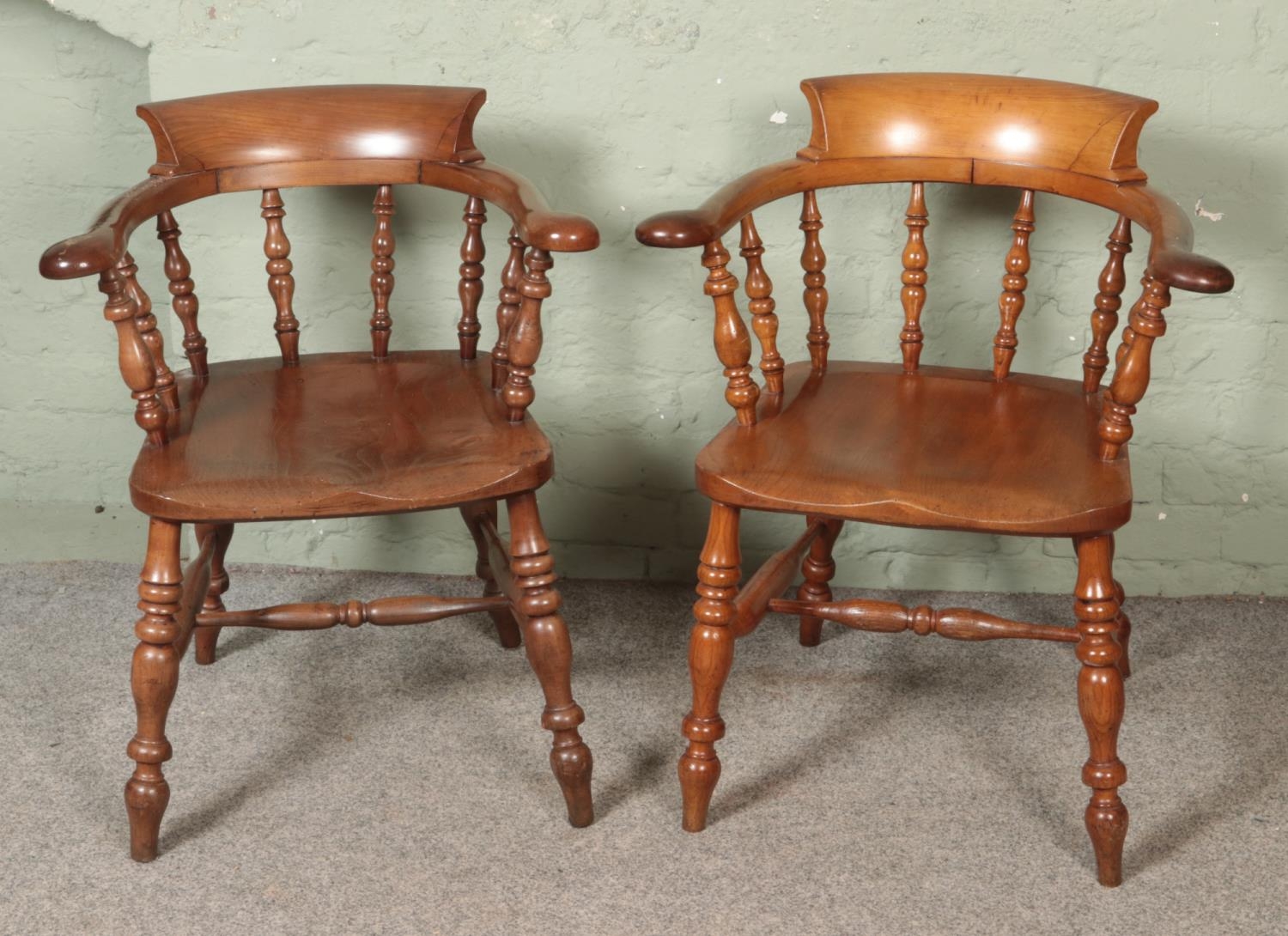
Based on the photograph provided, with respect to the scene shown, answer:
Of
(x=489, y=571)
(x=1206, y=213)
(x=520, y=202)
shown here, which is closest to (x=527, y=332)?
(x=520, y=202)

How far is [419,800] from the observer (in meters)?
2.09

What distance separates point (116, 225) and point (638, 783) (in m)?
1.07

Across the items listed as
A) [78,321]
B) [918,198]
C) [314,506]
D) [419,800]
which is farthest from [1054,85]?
[78,321]

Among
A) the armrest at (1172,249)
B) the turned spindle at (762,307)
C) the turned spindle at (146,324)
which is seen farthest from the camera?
the turned spindle at (762,307)

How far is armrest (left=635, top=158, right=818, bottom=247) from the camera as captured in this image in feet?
6.05

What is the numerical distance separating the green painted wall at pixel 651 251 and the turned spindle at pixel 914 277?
302mm

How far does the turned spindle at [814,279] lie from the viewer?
2189mm

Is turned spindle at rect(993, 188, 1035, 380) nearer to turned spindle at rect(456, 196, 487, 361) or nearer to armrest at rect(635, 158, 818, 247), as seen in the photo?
armrest at rect(635, 158, 818, 247)

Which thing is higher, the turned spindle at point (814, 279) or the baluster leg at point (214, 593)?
the turned spindle at point (814, 279)

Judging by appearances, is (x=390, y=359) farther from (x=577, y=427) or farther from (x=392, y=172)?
(x=577, y=427)

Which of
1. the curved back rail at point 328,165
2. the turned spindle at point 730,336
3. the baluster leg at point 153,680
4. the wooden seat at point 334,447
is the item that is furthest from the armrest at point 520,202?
the baluster leg at point 153,680


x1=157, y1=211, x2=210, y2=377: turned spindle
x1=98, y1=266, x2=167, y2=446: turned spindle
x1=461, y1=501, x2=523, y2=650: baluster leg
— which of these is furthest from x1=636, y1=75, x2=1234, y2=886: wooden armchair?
x1=157, y1=211, x2=210, y2=377: turned spindle

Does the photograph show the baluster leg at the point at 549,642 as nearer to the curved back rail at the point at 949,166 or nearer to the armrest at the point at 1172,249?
the curved back rail at the point at 949,166

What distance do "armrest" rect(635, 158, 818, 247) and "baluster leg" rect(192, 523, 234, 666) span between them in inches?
33.8
